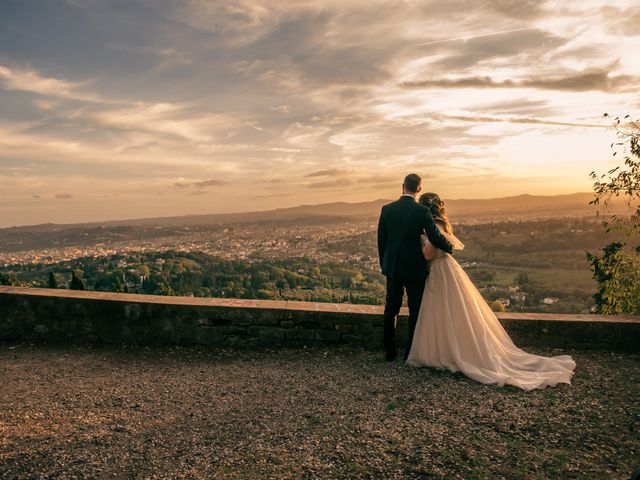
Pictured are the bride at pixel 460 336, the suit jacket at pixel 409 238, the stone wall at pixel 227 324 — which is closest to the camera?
the bride at pixel 460 336

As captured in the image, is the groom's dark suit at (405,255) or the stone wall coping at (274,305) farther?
the stone wall coping at (274,305)

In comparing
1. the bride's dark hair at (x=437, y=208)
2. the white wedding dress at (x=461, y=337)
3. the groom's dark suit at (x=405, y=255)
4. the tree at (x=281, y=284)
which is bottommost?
the tree at (x=281, y=284)

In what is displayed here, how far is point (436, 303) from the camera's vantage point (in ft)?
17.3

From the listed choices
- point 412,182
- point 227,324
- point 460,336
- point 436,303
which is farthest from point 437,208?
point 227,324

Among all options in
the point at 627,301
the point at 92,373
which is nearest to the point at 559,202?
the point at 627,301

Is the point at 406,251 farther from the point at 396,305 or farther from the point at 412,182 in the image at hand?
the point at 412,182

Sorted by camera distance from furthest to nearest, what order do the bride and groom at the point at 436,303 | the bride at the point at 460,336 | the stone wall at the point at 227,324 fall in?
1. the stone wall at the point at 227,324
2. the bride and groom at the point at 436,303
3. the bride at the point at 460,336

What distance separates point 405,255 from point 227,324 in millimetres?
2664

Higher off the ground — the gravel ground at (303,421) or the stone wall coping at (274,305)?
the stone wall coping at (274,305)

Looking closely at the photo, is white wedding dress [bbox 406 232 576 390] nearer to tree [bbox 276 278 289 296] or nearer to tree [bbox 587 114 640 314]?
tree [bbox 587 114 640 314]

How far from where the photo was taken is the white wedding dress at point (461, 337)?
4.89 meters

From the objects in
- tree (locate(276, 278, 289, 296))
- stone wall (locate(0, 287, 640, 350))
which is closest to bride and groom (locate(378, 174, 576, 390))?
stone wall (locate(0, 287, 640, 350))

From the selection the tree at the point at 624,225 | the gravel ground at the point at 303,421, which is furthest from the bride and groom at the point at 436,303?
the tree at the point at 624,225

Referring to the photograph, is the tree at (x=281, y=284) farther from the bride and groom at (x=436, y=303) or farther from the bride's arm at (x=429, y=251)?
the bride's arm at (x=429, y=251)
